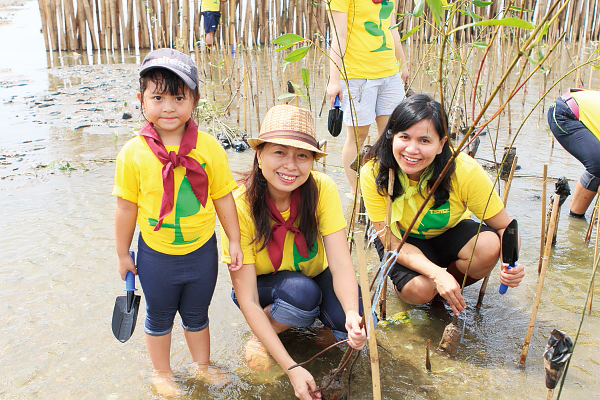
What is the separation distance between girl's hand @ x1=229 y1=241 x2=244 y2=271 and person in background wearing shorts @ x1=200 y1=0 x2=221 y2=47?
7.10 meters

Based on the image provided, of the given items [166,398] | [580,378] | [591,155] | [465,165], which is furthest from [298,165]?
[591,155]

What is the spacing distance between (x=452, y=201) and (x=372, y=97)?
1456 millimetres

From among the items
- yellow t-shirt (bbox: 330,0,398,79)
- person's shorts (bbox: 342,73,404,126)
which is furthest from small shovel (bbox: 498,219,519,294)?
yellow t-shirt (bbox: 330,0,398,79)

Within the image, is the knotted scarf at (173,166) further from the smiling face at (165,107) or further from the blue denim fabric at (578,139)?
the blue denim fabric at (578,139)

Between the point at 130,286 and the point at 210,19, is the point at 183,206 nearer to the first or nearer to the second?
the point at 130,286

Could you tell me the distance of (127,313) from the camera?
77.8 inches

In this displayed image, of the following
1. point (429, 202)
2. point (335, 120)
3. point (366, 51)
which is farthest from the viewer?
point (366, 51)

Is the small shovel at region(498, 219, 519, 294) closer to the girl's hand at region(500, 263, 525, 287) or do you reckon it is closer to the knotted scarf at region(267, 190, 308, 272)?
the girl's hand at region(500, 263, 525, 287)

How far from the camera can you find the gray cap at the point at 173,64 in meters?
1.77

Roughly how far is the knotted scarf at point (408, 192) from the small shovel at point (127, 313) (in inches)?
47.1

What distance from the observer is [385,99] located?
3672mm

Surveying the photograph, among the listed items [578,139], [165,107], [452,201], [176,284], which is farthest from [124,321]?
[578,139]

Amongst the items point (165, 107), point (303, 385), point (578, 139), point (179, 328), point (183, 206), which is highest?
point (165, 107)

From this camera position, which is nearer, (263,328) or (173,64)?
(173,64)
